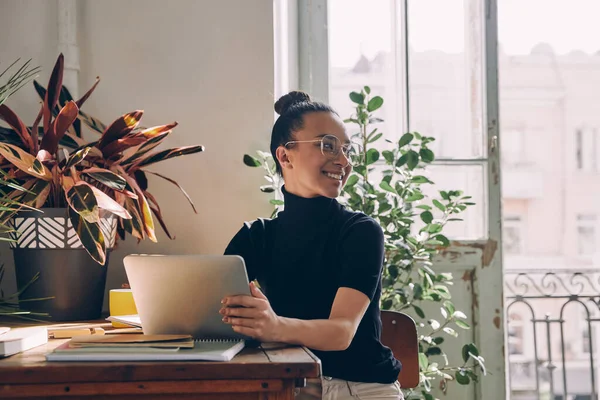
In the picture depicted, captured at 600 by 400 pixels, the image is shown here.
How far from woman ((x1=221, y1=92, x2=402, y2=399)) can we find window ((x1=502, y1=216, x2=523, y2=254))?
778cm

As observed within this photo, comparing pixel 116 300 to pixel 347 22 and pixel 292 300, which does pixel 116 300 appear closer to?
pixel 292 300

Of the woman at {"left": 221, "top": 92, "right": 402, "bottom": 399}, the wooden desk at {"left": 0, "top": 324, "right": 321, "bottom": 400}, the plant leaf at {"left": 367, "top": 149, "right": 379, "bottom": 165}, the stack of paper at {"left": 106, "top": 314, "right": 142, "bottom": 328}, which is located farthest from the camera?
the plant leaf at {"left": 367, "top": 149, "right": 379, "bottom": 165}

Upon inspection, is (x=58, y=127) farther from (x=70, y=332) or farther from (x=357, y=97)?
(x=357, y=97)

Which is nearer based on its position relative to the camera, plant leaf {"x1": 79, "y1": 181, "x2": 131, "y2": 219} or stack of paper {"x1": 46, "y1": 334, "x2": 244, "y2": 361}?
stack of paper {"x1": 46, "y1": 334, "x2": 244, "y2": 361}

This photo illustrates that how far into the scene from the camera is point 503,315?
266 cm

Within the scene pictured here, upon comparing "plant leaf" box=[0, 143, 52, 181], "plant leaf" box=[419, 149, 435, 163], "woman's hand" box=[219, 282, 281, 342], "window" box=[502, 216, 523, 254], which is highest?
"plant leaf" box=[419, 149, 435, 163]

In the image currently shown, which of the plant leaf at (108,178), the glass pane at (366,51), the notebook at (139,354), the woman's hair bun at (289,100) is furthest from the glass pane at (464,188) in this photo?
the notebook at (139,354)

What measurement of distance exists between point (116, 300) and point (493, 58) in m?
1.78

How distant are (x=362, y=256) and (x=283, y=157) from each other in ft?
1.29

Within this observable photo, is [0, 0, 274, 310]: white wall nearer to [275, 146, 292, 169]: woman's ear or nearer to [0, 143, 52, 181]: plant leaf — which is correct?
[275, 146, 292, 169]: woman's ear

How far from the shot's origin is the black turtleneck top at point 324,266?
1519mm

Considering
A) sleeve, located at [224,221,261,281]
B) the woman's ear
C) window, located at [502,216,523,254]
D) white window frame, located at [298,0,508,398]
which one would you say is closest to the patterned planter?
sleeve, located at [224,221,261,281]

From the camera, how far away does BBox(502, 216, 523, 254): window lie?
9.06m

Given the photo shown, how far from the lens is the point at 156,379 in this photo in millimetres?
1118
